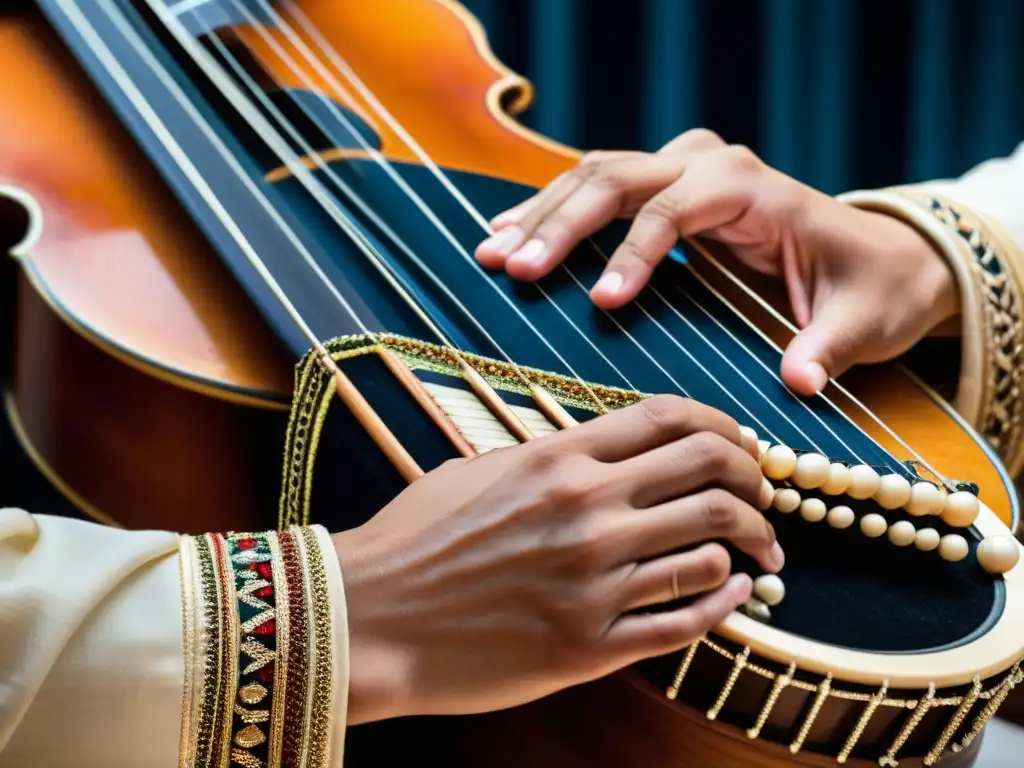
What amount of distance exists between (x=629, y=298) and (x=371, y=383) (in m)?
0.23

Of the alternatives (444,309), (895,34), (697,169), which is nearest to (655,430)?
(444,309)

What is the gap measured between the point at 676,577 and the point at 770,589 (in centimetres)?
5

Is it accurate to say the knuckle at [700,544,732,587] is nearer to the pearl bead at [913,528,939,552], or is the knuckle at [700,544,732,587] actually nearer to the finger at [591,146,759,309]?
the pearl bead at [913,528,939,552]

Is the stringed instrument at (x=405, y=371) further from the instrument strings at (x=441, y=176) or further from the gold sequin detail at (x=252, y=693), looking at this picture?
the gold sequin detail at (x=252, y=693)

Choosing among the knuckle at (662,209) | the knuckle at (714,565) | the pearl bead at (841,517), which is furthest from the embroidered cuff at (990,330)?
the knuckle at (714,565)

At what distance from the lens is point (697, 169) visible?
34.2 inches

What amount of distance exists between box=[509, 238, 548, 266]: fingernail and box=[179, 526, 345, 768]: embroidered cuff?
0.33 meters

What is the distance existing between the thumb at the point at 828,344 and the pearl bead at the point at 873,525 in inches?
5.9

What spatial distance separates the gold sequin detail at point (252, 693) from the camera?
1.74ft

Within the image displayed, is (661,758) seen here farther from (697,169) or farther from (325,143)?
(325,143)

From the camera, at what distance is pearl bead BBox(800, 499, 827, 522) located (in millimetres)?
592

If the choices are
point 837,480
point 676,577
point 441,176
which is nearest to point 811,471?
point 837,480

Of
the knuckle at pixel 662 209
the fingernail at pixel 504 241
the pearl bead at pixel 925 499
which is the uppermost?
the knuckle at pixel 662 209

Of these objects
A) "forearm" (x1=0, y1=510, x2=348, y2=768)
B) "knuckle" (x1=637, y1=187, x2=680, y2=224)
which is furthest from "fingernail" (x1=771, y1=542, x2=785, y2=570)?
"knuckle" (x1=637, y1=187, x2=680, y2=224)
